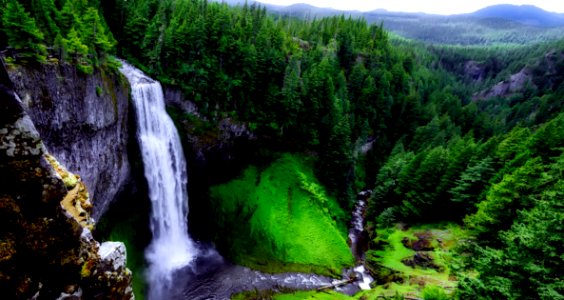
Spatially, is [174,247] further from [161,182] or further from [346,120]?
[346,120]

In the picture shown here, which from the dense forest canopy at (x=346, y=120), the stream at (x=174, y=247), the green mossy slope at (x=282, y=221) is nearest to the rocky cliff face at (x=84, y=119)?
the dense forest canopy at (x=346, y=120)

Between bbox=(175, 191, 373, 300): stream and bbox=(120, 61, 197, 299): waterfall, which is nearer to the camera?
bbox=(175, 191, 373, 300): stream

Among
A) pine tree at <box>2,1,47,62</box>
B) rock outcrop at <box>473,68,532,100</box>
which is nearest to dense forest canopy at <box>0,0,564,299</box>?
pine tree at <box>2,1,47,62</box>

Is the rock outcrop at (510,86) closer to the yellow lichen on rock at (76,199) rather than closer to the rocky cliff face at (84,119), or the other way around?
the rocky cliff face at (84,119)

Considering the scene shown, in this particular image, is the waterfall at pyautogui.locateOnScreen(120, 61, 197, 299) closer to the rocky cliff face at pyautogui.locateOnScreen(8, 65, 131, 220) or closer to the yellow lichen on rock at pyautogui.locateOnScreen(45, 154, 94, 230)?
the rocky cliff face at pyautogui.locateOnScreen(8, 65, 131, 220)

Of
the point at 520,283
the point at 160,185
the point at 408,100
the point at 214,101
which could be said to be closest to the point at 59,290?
the point at 520,283
